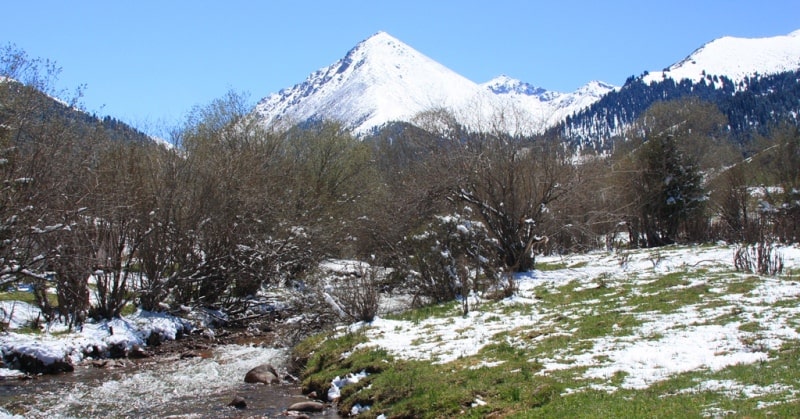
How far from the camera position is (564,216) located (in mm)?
26859

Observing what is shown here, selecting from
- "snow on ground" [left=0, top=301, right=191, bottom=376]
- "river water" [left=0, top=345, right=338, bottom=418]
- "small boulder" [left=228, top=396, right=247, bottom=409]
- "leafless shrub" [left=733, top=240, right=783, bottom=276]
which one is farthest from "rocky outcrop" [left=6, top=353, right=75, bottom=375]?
"leafless shrub" [left=733, top=240, right=783, bottom=276]

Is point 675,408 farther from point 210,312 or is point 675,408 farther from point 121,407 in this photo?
point 210,312

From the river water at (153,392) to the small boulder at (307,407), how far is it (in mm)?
199

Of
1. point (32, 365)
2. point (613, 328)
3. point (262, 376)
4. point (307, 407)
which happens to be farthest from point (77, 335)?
point (613, 328)

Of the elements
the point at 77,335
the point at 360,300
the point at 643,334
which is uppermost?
the point at 360,300

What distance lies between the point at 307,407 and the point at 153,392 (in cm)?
369

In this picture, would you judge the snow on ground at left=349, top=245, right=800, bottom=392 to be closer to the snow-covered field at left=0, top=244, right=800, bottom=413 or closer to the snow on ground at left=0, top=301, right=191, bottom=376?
the snow-covered field at left=0, top=244, right=800, bottom=413

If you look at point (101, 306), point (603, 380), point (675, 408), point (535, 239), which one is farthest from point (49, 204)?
point (535, 239)

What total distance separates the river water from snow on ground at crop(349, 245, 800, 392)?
2.72m

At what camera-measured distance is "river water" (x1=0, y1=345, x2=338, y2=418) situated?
Answer: 11148 millimetres

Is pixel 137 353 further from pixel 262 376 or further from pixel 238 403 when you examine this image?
pixel 238 403

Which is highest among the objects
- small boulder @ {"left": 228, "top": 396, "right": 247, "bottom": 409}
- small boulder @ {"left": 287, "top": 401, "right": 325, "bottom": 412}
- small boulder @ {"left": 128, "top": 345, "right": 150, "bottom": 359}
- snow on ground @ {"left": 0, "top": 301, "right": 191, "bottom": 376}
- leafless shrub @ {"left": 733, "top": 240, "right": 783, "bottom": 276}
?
leafless shrub @ {"left": 733, "top": 240, "right": 783, "bottom": 276}

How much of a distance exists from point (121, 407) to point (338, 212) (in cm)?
2247

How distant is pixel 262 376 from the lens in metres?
13.6
